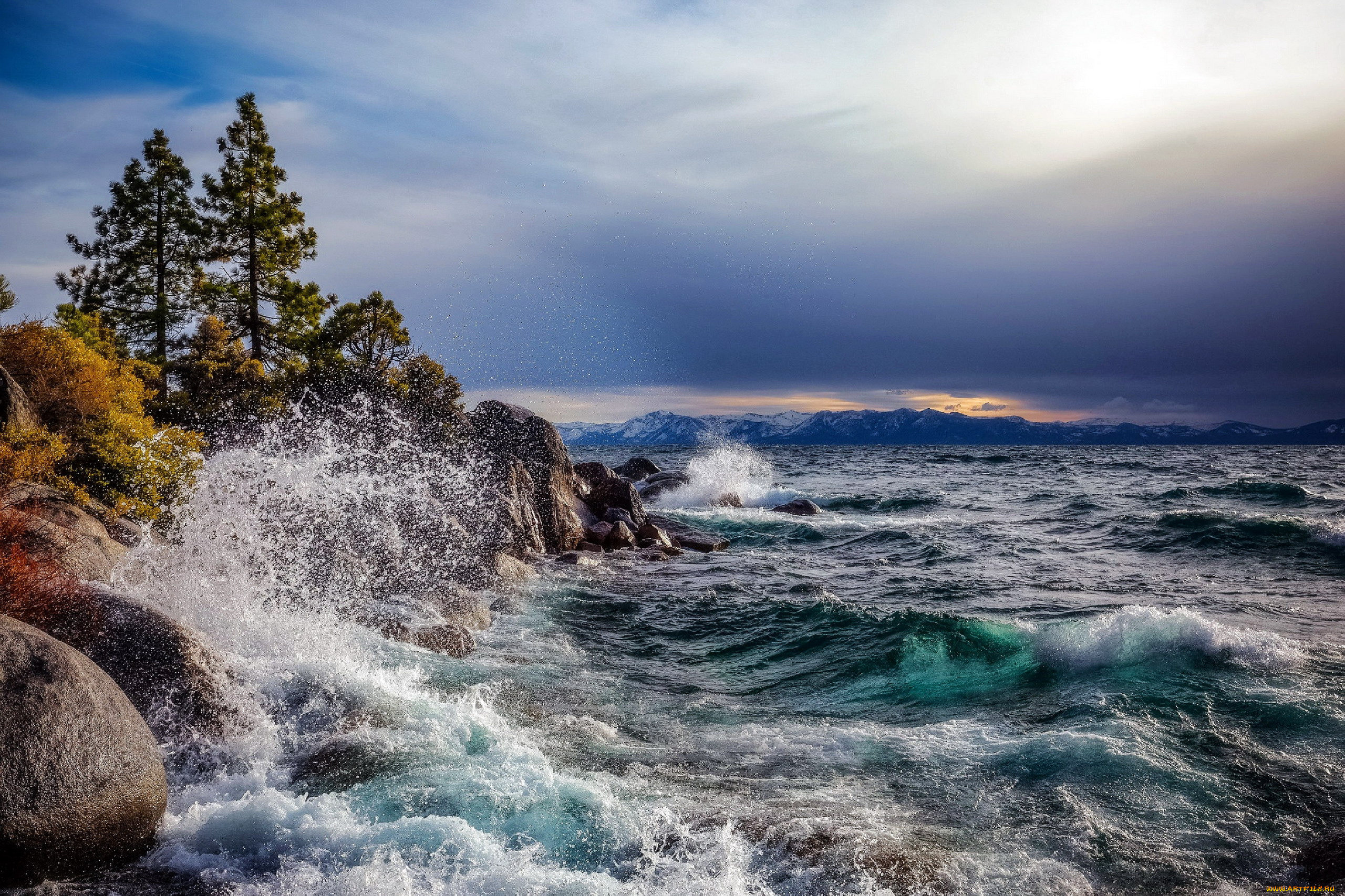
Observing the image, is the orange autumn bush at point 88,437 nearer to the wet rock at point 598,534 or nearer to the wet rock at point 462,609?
the wet rock at point 462,609

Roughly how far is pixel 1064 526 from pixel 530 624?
23.8m

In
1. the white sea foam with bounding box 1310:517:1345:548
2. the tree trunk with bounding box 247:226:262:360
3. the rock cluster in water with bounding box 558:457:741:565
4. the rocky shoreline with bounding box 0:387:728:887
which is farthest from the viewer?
the tree trunk with bounding box 247:226:262:360

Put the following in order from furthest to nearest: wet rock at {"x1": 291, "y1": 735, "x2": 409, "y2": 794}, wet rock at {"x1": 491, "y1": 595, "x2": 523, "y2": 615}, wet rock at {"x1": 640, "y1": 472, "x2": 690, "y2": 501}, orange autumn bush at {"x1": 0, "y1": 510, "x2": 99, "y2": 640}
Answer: wet rock at {"x1": 640, "y1": 472, "x2": 690, "y2": 501}, wet rock at {"x1": 491, "y1": 595, "x2": 523, "y2": 615}, orange autumn bush at {"x1": 0, "y1": 510, "x2": 99, "y2": 640}, wet rock at {"x1": 291, "y1": 735, "x2": 409, "y2": 794}

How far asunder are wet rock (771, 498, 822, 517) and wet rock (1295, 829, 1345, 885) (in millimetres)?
27677

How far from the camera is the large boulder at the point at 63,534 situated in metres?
9.69

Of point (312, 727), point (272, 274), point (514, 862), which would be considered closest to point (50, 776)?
point (312, 727)

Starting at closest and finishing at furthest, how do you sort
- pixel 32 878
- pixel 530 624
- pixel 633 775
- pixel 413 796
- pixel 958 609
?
1. pixel 32 878
2. pixel 413 796
3. pixel 633 775
4. pixel 530 624
5. pixel 958 609

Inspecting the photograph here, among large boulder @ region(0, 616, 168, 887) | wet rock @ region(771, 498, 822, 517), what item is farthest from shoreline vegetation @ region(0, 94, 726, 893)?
wet rock @ region(771, 498, 822, 517)

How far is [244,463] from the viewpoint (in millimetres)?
16719

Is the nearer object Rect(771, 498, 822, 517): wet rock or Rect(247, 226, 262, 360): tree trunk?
Rect(247, 226, 262, 360): tree trunk

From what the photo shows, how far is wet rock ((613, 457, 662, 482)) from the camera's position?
150 feet

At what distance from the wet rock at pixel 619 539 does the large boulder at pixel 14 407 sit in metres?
15.1

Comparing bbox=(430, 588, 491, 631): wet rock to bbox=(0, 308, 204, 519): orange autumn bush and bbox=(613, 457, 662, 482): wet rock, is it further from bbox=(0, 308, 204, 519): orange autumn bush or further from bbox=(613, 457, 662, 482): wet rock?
bbox=(613, 457, 662, 482): wet rock

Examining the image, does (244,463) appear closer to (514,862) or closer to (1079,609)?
(514,862)
